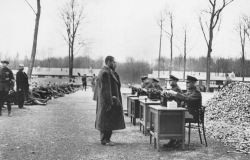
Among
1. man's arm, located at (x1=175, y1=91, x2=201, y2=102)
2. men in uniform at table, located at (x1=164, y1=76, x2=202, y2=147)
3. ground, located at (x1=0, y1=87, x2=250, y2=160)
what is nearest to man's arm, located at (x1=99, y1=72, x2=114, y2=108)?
ground, located at (x1=0, y1=87, x2=250, y2=160)

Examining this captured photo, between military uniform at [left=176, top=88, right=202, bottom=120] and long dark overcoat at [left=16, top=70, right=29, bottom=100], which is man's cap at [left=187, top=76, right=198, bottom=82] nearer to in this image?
military uniform at [left=176, top=88, right=202, bottom=120]

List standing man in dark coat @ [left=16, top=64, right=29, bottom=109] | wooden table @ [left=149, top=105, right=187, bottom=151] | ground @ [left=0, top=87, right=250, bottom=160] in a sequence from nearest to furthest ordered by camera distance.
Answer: ground @ [left=0, top=87, right=250, bottom=160] < wooden table @ [left=149, top=105, right=187, bottom=151] < standing man in dark coat @ [left=16, top=64, right=29, bottom=109]

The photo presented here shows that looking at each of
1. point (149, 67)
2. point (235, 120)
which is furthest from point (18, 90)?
point (149, 67)

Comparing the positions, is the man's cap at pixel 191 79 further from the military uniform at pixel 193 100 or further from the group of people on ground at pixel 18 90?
the group of people on ground at pixel 18 90

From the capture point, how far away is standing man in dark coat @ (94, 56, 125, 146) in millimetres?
7125

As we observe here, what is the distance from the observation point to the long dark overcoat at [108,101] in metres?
7.11

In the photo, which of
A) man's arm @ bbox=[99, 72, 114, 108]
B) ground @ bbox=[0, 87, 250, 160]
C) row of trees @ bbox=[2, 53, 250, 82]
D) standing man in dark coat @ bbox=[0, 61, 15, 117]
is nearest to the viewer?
ground @ bbox=[0, 87, 250, 160]

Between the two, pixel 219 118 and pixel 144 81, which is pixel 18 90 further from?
pixel 219 118

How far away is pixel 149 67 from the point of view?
8425 centimetres

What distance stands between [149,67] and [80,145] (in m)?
77.6

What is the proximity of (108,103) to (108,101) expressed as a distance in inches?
1.7

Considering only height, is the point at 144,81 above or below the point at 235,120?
above

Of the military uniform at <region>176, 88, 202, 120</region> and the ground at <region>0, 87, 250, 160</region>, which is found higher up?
the military uniform at <region>176, 88, 202, 120</region>

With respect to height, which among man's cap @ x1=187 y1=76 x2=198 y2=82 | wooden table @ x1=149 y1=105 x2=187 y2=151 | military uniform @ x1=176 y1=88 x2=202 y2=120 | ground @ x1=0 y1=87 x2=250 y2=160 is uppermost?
man's cap @ x1=187 y1=76 x2=198 y2=82
